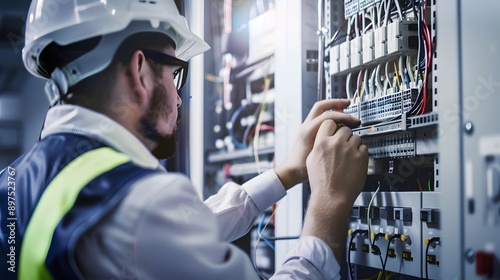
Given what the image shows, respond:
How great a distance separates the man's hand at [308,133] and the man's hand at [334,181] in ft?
0.17

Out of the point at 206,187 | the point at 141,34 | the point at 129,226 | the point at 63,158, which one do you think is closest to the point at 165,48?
the point at 141,34

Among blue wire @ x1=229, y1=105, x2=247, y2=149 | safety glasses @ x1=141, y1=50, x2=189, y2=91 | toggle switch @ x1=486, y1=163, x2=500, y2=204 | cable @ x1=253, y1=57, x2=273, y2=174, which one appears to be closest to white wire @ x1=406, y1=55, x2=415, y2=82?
toggle switch @ x1=486, y1=163, x2=500, y2=204

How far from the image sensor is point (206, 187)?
2.75 m

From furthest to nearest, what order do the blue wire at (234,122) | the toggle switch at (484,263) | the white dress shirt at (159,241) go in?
the blue wire at (234,122) < the toggle switch at (484,263) < the white dress shirt at (159,241)

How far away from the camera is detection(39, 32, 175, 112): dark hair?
3.92ft

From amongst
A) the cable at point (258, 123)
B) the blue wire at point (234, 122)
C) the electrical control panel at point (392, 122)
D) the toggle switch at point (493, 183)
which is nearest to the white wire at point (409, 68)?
the electrical control panel at point (392, 122)

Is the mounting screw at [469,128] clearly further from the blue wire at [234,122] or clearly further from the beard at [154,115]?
the blue wire at [234,122]

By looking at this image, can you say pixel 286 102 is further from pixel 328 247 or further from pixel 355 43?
pixel 328 247

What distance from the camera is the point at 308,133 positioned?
1.56 metres

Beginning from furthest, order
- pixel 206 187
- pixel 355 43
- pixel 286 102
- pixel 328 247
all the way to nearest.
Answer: pixel 206 187
pixel 286 102
pixel 355 43
pixel 328 247

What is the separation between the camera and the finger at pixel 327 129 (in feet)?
4.76

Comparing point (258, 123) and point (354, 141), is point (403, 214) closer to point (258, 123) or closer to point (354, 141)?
point (354, 141)

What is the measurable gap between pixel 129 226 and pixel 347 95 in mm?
1011

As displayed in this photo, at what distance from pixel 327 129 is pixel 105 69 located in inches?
23.6
